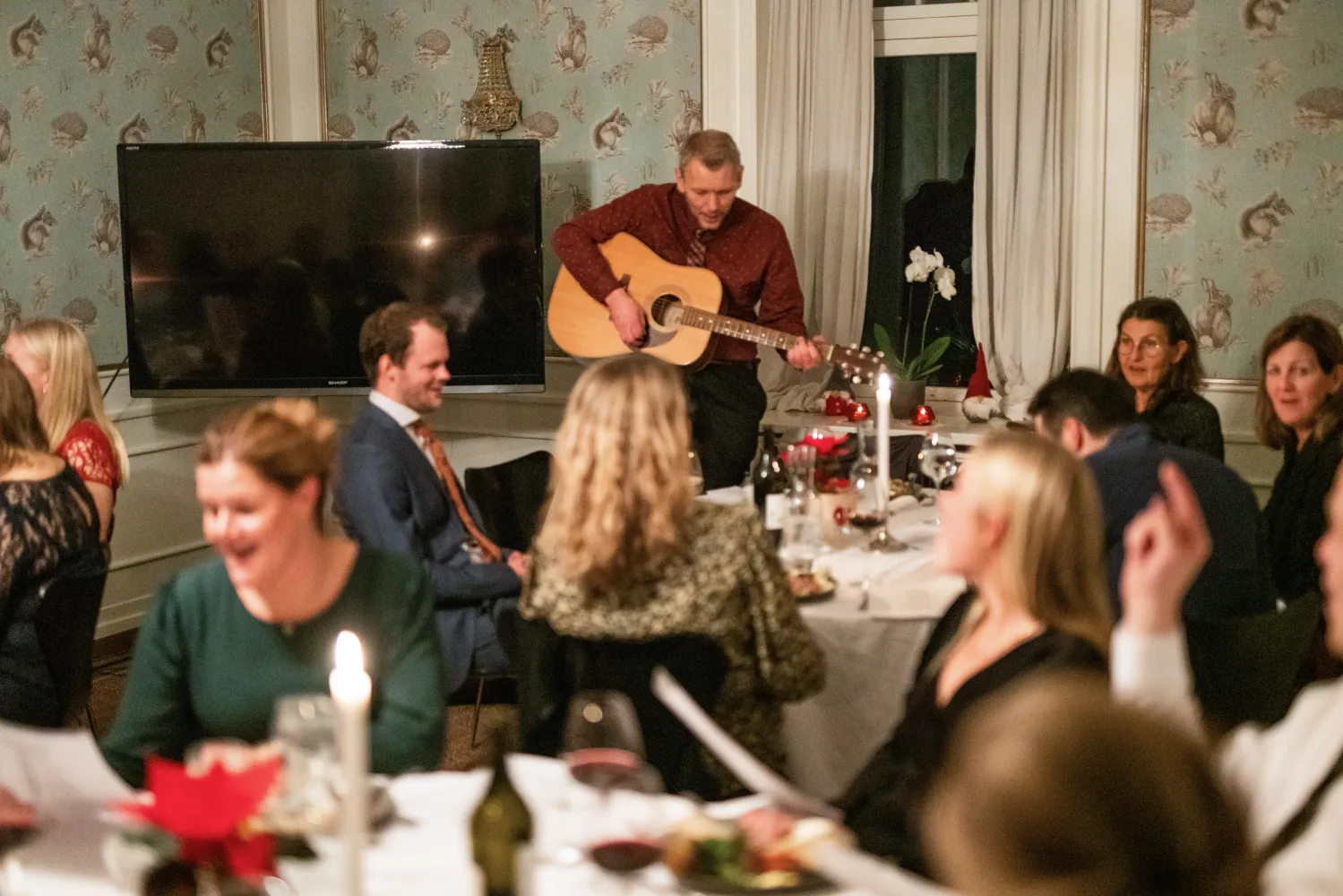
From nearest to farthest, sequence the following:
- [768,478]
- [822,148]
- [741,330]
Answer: [768,478], [741,330], [822,148]

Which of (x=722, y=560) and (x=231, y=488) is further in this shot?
(x=722, y=560)

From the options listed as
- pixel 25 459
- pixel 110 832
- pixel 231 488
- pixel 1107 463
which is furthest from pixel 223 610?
pixel 1107 463

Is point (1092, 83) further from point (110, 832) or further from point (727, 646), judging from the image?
point (110, 832)

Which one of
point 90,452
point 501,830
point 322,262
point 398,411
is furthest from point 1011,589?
point 322,262

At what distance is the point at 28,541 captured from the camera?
296 centimetres

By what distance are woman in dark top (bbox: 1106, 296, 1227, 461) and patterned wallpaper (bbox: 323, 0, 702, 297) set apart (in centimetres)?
181

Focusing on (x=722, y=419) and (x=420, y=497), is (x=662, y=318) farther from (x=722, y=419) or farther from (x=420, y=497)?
(x=420, y=497)

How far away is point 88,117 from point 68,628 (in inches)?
109

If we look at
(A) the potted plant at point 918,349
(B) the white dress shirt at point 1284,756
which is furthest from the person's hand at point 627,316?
(B) the white dress shirt at point 1284,756

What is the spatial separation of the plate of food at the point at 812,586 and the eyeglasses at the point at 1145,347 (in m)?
1.62

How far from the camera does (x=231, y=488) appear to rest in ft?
6.64

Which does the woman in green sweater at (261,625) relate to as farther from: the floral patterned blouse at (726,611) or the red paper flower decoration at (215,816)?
the red paper flower decoration at (215,816)

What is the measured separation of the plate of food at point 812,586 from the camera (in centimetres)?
280

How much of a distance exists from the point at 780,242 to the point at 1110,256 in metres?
1.03
